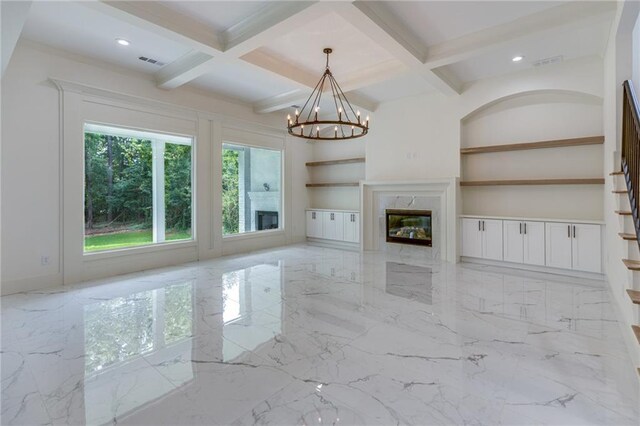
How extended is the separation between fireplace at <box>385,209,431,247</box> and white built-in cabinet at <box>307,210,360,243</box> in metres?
0.78

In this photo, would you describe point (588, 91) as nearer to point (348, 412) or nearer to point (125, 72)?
point (348, 412)

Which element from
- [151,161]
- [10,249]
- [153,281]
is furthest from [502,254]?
[10,249]

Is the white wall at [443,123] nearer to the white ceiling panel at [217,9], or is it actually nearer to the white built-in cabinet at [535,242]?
the white built-in cabinet at [535,242]

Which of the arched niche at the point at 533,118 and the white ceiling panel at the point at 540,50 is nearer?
the white ceiling panel at the point at 540,50

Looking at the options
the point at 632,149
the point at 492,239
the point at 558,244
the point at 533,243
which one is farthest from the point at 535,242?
the point at 632,149

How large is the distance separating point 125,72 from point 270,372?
16.7 ft

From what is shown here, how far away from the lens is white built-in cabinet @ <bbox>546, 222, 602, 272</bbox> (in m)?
4.61

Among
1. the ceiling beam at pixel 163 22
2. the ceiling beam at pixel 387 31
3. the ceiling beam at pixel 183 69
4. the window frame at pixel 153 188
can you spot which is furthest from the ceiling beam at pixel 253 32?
the window frame at pixel 153 188

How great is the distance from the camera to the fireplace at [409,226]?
21.2 feet

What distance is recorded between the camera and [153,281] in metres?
4.71

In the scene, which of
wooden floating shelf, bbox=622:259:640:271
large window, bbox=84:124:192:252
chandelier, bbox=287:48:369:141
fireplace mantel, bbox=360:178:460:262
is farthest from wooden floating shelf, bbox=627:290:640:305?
large window, bbox=84:124:192:252

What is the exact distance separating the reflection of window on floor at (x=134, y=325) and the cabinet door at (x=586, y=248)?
17.5 feet

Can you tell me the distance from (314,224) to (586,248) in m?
5.44

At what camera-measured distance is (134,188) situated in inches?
218
